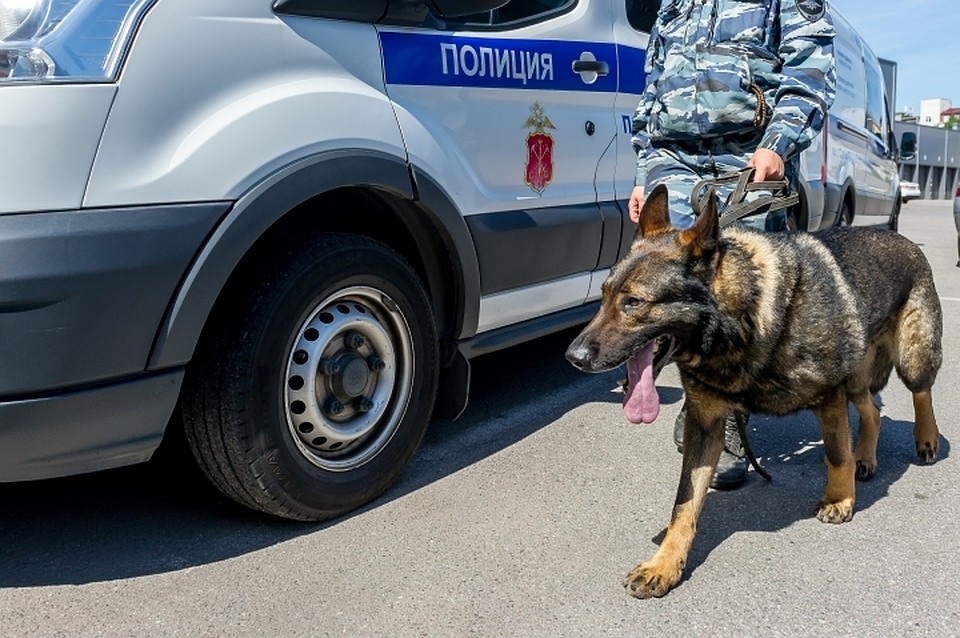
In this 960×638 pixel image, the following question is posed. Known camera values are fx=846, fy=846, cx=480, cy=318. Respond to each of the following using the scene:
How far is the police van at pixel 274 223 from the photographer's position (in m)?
2.00

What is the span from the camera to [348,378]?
2744mm

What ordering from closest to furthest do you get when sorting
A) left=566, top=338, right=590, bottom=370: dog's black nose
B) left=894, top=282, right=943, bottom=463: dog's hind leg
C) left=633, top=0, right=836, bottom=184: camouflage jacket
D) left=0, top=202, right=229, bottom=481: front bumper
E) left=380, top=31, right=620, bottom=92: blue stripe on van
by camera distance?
left=0, top=202, right=229, bottom=481: front bumper, left=566, top=338, right=590, bottom=370: dog's black nose, left=380, top=31, right=620, bottom=92: blue stripe on van, left=633, top=0, right=836, bottom=184: camouflage jacket, left=894, top=282, right=943, bottom=463: dog's hind leg

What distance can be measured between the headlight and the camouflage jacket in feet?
6.34

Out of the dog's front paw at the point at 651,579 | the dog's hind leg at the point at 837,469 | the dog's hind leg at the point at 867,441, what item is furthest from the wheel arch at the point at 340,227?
the dog's hind leg at the point at 867,441

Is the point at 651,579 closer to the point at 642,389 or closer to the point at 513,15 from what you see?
the point at 642,389

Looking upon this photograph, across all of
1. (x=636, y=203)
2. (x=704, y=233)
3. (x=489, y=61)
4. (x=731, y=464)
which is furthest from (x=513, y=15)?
(x=731, y=464)

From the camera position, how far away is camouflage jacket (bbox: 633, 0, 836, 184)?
2963 mm

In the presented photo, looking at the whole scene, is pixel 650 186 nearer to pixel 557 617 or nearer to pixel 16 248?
pixel 557 617

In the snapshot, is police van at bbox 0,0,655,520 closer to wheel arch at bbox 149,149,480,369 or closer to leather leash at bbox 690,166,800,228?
wheel arch at bbox 149,149,480,369

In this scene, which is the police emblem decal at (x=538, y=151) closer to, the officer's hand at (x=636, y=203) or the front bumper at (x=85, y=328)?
the officer's hand at (x=636, y=203)

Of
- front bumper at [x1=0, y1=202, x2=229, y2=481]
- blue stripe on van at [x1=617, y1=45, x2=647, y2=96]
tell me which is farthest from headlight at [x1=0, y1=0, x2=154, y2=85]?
blue stripe on van at [x1=617, y1=45, x2=647, y2=96]

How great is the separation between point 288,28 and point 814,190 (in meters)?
4.66

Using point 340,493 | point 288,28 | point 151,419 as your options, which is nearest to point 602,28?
point 288,28

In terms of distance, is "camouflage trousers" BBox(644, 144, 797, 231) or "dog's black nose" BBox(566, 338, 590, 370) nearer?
"dog's black nose" BBox(566, 338, 590, 370)
